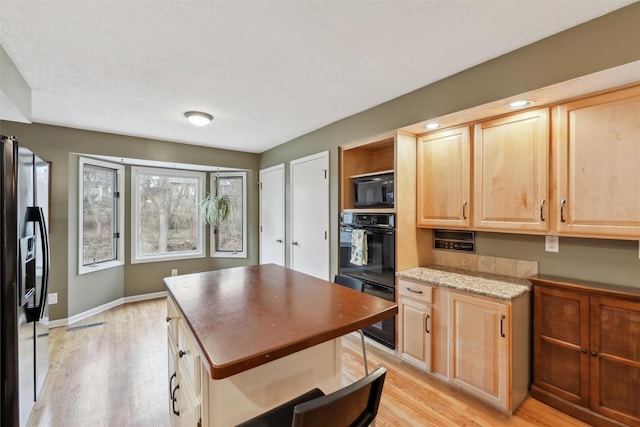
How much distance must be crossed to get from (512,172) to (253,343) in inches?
84.2

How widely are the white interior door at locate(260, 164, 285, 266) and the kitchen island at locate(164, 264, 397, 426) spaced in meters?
2.71

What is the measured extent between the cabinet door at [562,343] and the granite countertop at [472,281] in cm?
17


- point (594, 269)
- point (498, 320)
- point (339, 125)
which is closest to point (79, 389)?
point (498, 320)

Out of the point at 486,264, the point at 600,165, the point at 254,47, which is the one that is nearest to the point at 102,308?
the point at 254,47

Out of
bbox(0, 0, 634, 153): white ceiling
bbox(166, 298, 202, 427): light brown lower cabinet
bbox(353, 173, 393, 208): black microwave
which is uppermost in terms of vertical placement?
bbox(0, 0, 634, 153): white ceiling

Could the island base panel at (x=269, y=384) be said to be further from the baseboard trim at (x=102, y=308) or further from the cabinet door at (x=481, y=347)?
the baseboard trim at (x=102, y=308)

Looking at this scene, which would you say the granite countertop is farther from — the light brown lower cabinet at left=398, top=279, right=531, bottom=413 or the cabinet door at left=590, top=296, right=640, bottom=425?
the cabinet door at left=590, top=296, right=640, bottom=425

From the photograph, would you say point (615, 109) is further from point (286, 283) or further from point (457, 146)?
point (286, 283)

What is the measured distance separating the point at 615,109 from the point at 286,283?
2217mm

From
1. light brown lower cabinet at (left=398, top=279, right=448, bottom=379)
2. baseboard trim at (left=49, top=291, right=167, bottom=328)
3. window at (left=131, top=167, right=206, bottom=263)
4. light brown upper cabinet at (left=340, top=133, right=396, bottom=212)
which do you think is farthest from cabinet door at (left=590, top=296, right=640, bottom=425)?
baseboard trim at (left=49, top=291, right=167, bottom=328)

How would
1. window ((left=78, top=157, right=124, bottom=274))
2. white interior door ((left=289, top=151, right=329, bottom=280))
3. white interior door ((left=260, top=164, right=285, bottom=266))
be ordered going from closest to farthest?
white interior door ((left=289, top=151, right=329, bottom=280)) < window ((left=78, top=157, right=124, bottom=274)) < white interior door ((left=260, top=164, right=285, bottom=266))

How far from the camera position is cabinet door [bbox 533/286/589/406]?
5.81 feet

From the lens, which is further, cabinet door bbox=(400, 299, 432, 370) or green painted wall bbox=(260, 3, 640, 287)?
cabinet door bbox=(400, 299, 432, 370)

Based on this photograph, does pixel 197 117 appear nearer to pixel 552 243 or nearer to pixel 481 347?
pixel 481 347
